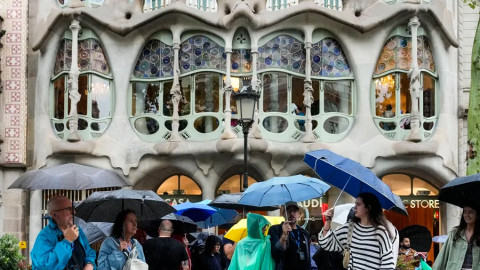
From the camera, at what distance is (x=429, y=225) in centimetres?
3012

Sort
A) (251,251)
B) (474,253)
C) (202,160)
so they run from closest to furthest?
(474,253)
(251,251)
(202,160)

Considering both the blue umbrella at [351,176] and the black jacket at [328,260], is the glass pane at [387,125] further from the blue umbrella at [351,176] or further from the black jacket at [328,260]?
the blue umbrella at [351,176]

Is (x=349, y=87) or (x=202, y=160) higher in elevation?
(x=349, y=87)

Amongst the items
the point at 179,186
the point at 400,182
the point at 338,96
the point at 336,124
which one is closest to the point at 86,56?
the point at 179,186

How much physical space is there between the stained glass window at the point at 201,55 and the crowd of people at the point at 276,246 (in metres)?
17.2

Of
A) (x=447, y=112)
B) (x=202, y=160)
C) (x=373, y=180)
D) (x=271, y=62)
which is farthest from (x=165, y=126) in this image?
(x=373, y=180)

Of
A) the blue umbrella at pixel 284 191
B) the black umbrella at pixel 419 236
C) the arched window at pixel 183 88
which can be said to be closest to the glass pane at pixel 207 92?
the arched window at pixel 183 88

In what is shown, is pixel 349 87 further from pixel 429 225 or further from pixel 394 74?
pixel 429 225

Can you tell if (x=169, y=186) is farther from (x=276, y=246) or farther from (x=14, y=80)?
(x=276, y=246)

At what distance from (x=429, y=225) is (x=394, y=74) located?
5.15m

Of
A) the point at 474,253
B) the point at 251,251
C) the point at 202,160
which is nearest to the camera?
the point at 474,253

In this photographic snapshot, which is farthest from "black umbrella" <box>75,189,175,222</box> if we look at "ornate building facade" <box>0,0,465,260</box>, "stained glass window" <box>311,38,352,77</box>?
"stained glass window" <box>311,38,352,77</box>

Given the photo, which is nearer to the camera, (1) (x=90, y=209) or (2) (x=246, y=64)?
(1) (x=90, y=209)

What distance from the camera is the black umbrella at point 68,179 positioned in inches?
418
